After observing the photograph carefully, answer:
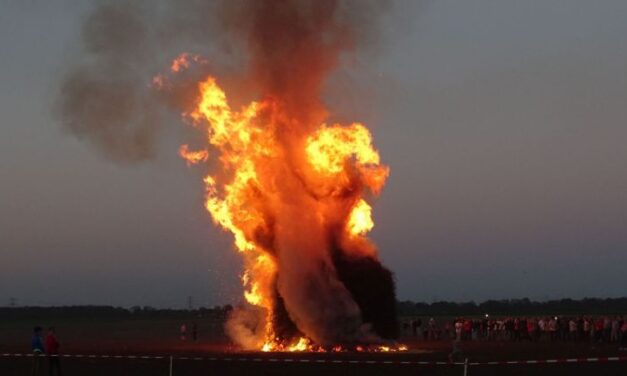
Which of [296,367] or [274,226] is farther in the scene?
[274,226]

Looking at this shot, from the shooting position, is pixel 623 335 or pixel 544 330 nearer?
pixel 623 335

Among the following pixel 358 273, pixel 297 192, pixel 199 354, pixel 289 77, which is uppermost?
pixel 289 77

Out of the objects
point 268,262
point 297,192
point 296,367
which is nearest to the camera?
point 296,367

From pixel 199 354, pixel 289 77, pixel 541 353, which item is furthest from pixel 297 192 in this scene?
pixel 541 353

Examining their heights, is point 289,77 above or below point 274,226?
above

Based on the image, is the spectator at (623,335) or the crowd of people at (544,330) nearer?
the spectator at (623,335)

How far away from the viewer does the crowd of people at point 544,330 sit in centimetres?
→ 5081

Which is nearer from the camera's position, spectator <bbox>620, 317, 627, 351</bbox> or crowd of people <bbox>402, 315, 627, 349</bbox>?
spectator <bbox>620, 317, 627, 351</bbox>

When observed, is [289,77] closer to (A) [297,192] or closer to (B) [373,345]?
(A) [297,192]

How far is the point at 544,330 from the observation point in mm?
56469

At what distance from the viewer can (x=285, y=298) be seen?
138 ft

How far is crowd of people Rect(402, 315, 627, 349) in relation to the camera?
50.8 metres

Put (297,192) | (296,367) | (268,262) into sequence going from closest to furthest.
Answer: (296,367)
(297,192)
(268,262)

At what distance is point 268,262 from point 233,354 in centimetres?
635
